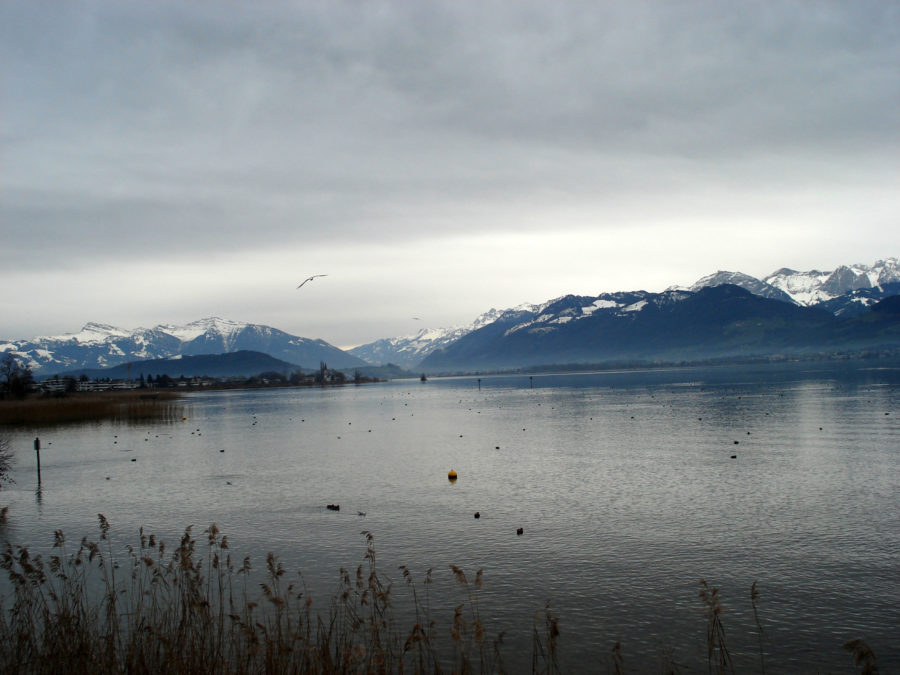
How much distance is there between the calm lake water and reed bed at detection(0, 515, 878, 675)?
82cm

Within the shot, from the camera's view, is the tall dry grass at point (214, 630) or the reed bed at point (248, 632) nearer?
the reed bed at point (248, 632)

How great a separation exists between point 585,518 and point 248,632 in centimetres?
1800

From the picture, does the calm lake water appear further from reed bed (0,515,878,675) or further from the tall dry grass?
the tall dry grass

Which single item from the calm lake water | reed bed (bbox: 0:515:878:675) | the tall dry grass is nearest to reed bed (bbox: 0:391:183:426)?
the calm lake water

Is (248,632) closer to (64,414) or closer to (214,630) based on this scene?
(214,630)

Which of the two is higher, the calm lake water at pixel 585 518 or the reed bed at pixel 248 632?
the reed bed at pixel 248 632

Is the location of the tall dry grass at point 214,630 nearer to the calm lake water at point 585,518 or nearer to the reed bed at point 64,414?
the calm lake water at point 585,518

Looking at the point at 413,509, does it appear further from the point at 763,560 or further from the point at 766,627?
the point at 766,627

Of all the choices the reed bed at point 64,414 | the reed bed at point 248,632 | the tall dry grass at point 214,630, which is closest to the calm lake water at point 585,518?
the reed bed at point 248,632

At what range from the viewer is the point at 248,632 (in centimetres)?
1295

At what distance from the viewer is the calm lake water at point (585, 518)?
1719 cm

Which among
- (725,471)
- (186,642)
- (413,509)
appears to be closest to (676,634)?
(186,642)

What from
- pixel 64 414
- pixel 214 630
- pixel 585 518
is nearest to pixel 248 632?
pixel 214 630

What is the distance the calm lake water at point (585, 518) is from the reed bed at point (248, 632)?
32.5 inches
